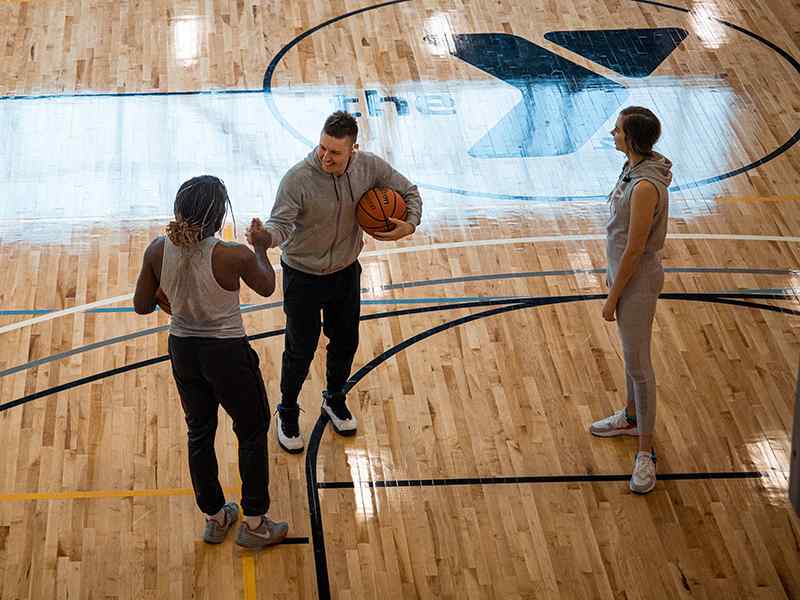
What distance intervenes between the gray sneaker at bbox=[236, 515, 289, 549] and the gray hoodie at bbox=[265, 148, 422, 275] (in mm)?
964

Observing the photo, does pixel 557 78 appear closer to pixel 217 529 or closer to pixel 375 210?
pixel 375 210

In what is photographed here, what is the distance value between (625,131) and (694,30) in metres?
4.19

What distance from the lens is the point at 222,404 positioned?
150 inches

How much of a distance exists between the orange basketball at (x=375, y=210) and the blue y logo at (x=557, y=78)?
253 centimetres

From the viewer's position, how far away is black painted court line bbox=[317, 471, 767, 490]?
4477mm

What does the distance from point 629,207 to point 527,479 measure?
3.94ft

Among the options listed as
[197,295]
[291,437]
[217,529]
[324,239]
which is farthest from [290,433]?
[197,295]

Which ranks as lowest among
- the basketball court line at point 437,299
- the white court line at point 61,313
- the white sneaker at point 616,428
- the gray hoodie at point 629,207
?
the white court line at point 61,313

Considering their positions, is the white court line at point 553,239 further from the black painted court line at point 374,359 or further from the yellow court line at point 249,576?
the yellow court line at point 249,576

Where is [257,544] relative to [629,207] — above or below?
below

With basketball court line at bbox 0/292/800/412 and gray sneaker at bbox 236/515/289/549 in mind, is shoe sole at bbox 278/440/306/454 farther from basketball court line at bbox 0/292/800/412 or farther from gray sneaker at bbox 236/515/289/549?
basketball court line at bbox 0/292/800/412

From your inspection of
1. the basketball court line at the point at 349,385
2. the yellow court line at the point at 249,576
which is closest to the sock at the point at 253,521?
the yellow court line at the point at 249,576

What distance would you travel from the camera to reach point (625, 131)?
399cm

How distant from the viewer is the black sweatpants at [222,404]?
146 inches
